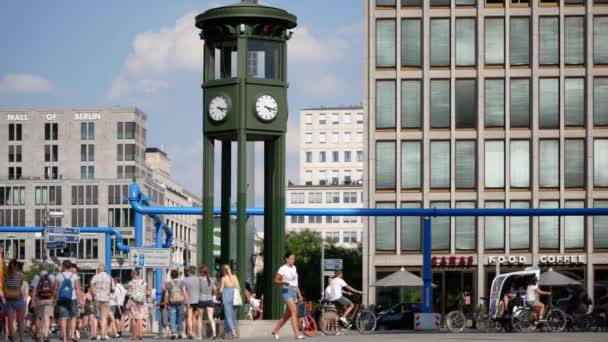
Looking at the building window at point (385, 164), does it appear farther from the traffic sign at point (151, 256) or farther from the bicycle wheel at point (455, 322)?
the bicycle wheel at point (455, 322)

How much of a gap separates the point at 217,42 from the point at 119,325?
1147cm

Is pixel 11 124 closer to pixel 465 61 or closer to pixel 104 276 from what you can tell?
pixel 465 61

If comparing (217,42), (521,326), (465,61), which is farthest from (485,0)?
(217,42)

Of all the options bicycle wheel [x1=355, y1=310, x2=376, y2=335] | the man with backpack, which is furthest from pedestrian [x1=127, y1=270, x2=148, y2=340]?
bicycle wheel [x1=355, y1=310, x2=376, y2=335]

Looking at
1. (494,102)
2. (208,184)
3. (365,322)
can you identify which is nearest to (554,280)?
(365,322)

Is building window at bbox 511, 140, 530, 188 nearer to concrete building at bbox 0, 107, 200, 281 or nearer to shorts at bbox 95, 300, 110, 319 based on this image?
shorts at bbox 95, 300, 110, 319

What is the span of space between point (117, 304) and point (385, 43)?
159 feet

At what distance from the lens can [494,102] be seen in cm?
8581

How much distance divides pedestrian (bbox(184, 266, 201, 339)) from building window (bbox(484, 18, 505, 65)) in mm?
54644

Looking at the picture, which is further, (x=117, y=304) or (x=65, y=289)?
(x=117, y=304)

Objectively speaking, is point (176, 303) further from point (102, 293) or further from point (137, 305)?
point (137, 305)

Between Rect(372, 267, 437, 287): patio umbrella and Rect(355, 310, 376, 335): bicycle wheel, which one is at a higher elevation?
Rect(355, 310, 376, 335): bicycle wheel

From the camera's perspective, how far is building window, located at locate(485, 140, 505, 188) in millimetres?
86062

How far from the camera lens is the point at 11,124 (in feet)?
575
